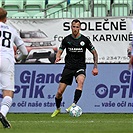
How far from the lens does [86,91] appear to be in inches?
694

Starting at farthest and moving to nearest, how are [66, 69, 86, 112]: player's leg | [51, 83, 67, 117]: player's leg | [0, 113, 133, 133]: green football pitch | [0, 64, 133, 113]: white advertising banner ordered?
[0, 64, 133, 113]: white advertising banner < [51, 83, 67, 117]: player's leg < [66, 69, 86, 112]: player's leg < [0, 113, 133, 133]: green football pitch

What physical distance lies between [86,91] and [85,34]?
9.68 feet

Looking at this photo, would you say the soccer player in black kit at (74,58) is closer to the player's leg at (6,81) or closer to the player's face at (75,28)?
the player's face at (75,28)

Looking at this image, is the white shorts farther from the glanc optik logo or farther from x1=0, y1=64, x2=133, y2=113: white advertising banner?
the glanc optik logo

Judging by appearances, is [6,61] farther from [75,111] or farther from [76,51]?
[76,51]

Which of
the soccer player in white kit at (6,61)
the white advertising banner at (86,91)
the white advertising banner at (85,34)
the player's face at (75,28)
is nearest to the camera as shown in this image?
the soccer player in white kit at (6,61)

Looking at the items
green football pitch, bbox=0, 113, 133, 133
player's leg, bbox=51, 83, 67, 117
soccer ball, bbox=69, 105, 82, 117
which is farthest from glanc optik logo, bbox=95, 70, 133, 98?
soccer ball, bbox=69, 105, 82, 117

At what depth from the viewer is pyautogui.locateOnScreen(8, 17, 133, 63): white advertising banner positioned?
19.9m

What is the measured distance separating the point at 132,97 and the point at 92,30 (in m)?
3.39

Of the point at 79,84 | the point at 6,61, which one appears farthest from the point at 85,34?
the point at 6,61

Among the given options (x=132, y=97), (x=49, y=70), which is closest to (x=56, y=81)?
(x=49, y=70)

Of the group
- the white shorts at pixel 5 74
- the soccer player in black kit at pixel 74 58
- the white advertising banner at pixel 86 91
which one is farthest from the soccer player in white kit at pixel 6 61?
the white advertising banner at pixel 86 91

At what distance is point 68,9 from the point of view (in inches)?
838

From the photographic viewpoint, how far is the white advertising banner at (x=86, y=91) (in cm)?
1756
